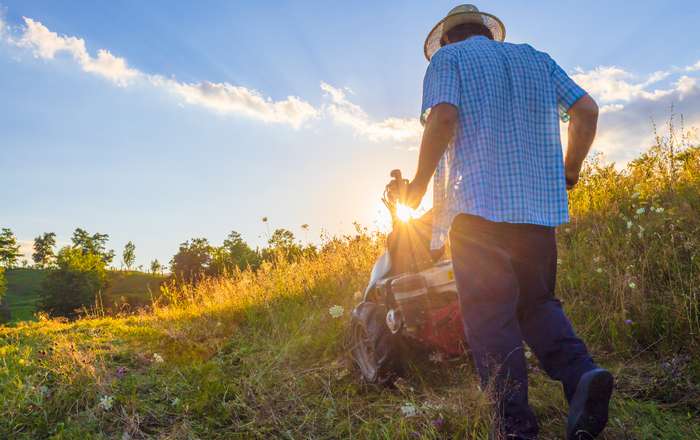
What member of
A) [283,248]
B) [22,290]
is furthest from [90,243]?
[283,248]

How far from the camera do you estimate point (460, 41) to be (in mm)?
2588

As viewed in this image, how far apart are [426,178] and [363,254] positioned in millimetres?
5061

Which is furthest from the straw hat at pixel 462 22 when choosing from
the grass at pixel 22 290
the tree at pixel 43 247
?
the tree at pixel 43 247

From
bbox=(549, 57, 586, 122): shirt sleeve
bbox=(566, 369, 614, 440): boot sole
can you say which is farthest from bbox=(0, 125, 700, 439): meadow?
bbox=(549, 57, 586, 122): shirt sleeve

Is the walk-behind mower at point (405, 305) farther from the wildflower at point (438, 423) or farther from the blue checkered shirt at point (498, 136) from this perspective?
the wildflower at point (438, 423)

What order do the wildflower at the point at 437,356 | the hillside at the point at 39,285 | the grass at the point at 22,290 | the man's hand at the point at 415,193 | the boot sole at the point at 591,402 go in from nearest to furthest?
1. the boot sole at the point at 591,402
2. the man's hand at the point at 415,193
3. the wildflower at the point at 437,356
4. the grass at the point at 22,290
5. the hillside at the point at 39,285

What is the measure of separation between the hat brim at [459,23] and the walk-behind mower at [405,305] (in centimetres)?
84

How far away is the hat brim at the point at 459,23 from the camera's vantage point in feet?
8.62

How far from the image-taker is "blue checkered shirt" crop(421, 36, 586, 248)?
2.20 m

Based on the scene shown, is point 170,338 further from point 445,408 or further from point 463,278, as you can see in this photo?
point 463,278

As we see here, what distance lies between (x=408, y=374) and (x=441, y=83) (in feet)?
6.82

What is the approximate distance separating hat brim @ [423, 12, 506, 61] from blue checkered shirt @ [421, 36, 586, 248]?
29cm

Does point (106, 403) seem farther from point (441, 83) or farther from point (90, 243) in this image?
point (90, 243)

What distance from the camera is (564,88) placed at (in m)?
2.44
